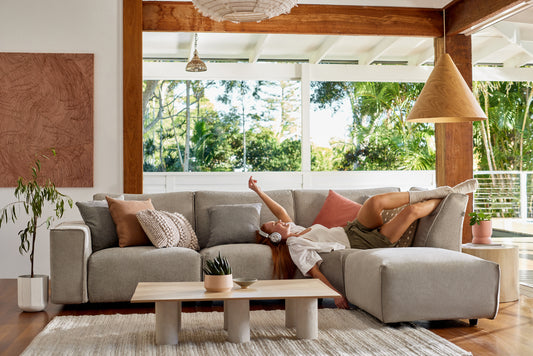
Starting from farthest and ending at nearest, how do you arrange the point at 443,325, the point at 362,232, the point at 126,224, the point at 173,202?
the point at 173,202 < the point at 126,224 < the point at 362,232 < the point at 443,325

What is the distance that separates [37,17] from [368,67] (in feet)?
15.1

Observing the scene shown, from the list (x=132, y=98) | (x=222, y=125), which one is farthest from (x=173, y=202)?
(x=222, y=125)

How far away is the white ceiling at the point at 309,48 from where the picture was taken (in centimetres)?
769

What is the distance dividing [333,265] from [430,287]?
0.85 metres

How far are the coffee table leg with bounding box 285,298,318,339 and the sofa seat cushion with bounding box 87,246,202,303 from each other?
3.91 feet

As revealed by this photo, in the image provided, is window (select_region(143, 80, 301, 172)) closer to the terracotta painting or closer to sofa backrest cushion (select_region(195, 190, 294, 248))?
the terracotta painting

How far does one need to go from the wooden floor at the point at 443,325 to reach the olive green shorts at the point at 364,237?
49 centimetres

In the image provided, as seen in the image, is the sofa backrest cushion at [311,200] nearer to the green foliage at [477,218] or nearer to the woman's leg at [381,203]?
the woman's leg at [381,203]

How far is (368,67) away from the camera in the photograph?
8.75 meters

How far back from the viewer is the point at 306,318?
3355mm

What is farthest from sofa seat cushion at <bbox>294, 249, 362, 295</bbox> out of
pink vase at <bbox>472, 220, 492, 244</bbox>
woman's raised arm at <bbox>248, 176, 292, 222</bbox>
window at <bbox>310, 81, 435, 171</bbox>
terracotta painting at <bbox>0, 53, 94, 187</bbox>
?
window at <bbox>310, 81, 435, 171</bbox>

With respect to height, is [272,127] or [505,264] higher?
[272,127]

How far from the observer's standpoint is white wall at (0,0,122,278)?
584cm

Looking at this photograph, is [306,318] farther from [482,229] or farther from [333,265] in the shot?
[482,229]
